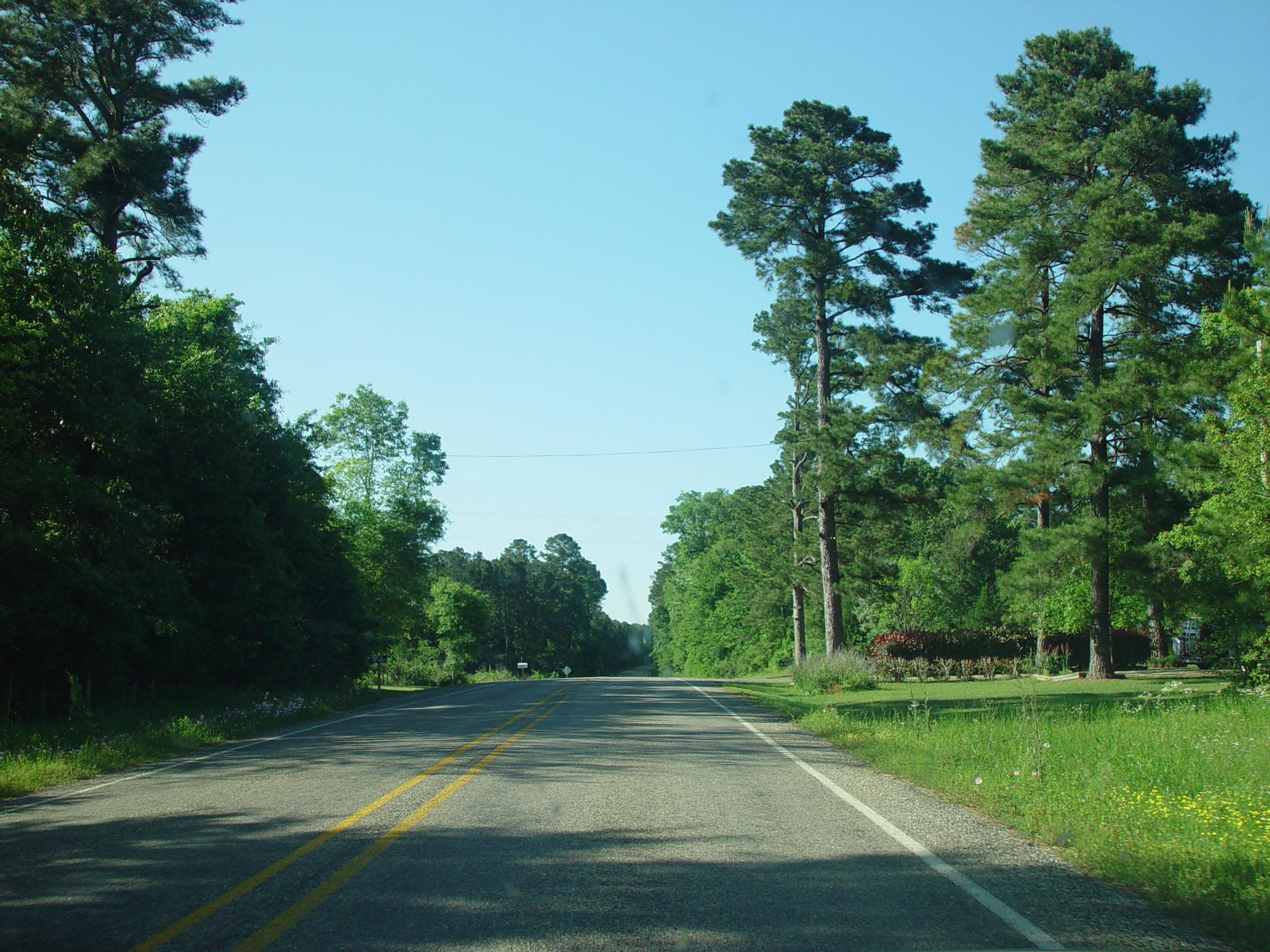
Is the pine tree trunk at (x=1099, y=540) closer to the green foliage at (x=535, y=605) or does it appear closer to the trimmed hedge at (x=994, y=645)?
the trimmed hedge at (x=994, y=645)

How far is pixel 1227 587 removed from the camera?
18.4 meters

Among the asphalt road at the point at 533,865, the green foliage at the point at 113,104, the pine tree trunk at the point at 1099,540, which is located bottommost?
the asphalt road at the point at 533,865

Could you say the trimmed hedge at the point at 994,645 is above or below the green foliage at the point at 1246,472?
below

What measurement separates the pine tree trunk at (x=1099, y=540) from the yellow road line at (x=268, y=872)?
22114 mm

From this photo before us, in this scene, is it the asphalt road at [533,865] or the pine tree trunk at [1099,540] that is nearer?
the asphalt road at [533,865]

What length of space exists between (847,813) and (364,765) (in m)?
6.20

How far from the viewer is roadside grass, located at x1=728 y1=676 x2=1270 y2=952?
5.44 metres

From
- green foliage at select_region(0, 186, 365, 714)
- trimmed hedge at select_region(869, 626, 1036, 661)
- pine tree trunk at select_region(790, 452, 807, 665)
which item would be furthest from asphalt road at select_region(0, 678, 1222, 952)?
pine tree trunk at select_region(790, 452, 807, 665)

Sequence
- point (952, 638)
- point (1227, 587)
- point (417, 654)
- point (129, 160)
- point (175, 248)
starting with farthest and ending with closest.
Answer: point (417, 654), point (952, 638), point (175, 248), point (129, 160), point (1227, 587)

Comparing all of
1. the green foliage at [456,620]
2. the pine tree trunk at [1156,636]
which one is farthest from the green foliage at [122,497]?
the green foliage at [456,620]

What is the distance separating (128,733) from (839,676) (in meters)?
21.2

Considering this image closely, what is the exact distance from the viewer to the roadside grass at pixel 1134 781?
17.8ft

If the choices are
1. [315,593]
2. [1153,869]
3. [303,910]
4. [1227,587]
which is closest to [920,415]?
[1227,587]

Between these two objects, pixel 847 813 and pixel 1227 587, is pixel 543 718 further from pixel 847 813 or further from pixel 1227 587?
pixel 1227 587
